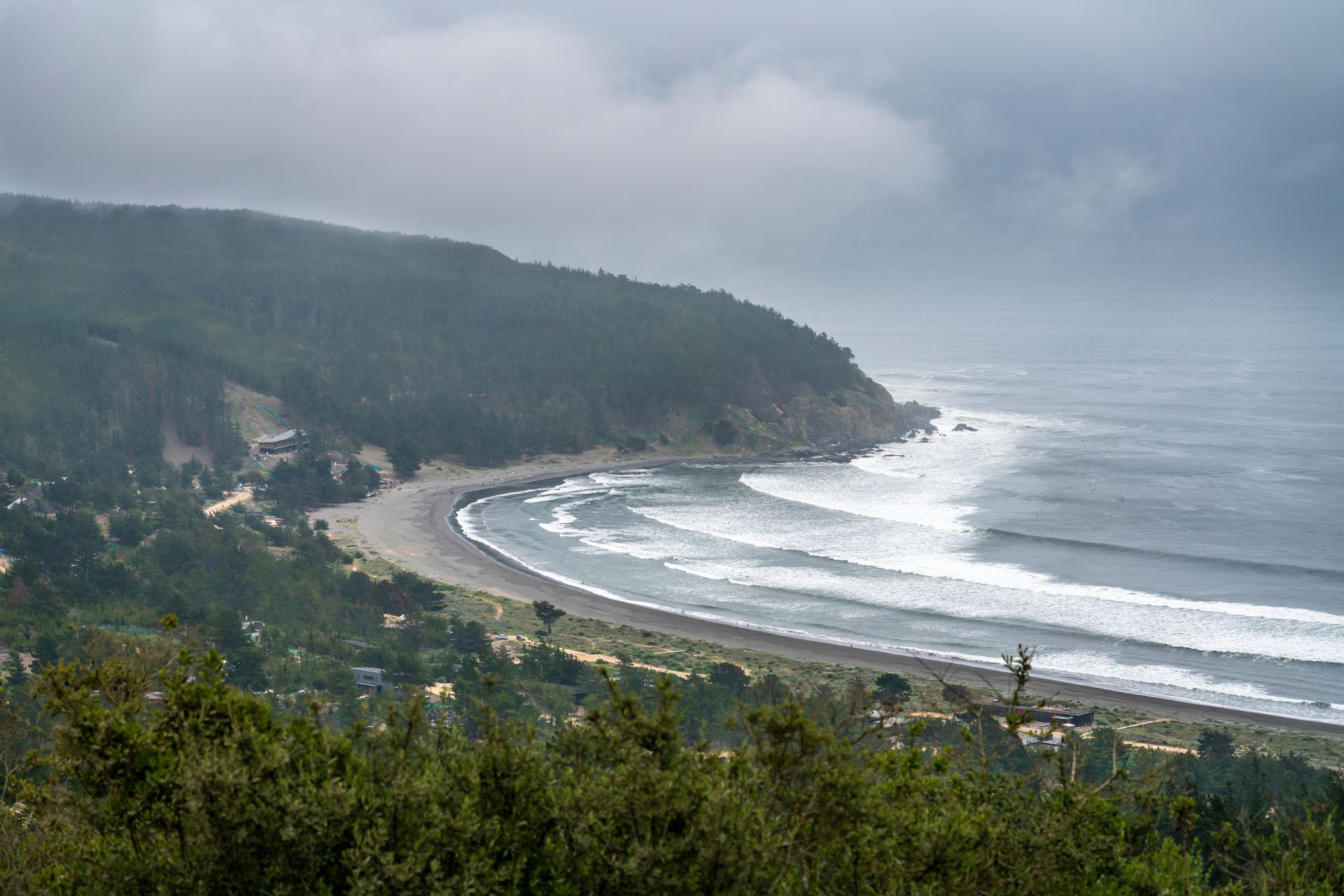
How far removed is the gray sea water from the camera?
48344 mm

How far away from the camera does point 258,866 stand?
9.42 metres

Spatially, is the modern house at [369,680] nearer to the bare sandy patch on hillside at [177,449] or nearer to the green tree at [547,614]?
the green tree at [547,614]

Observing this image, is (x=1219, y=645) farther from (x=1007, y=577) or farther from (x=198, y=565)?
(x=198, y=565)

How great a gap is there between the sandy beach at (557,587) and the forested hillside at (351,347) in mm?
11536

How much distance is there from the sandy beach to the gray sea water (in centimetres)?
141

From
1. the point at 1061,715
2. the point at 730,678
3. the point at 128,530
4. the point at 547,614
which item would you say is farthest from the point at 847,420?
the point at 1061,715

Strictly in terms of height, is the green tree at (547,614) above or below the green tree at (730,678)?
below

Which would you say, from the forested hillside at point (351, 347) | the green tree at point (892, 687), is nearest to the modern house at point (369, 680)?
the green tree at point (892, 687)

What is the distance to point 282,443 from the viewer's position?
354ft

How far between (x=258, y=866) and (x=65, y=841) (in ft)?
11.8

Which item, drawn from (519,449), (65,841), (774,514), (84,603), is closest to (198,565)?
(84,603)

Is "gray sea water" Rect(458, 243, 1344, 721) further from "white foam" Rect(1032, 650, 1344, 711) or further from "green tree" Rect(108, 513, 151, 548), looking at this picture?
"green tree" Rect(108, 513, 151, 548)

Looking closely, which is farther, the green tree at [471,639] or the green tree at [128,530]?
the green tree at [128,530]

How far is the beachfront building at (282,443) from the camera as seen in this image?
106812 mm
